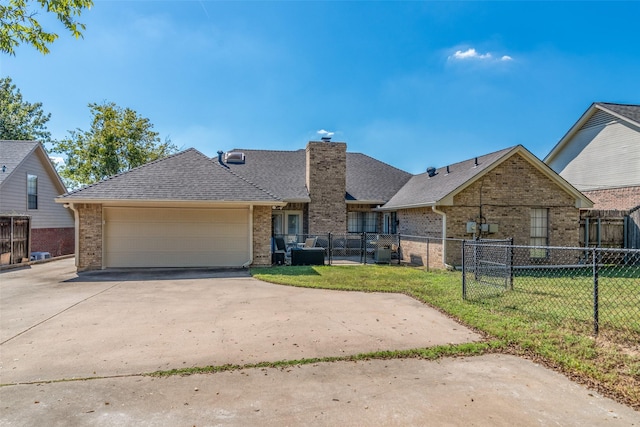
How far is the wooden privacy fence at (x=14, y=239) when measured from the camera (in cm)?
1426

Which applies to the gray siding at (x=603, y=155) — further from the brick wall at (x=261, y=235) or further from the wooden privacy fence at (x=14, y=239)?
the wooden privacy fence at (x=14, y=239)

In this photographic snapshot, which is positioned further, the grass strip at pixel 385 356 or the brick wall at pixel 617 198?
the brick wall at pixel 617 198

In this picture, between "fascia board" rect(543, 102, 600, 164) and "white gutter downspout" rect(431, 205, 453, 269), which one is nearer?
"white gutter downspout" rect(431, 205, 453, 269)

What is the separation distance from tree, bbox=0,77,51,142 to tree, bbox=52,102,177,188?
877cm

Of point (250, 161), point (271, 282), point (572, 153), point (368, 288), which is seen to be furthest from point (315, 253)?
point (572, 153)

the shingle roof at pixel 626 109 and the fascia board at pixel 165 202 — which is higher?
the shingle roof at pixel 626 109

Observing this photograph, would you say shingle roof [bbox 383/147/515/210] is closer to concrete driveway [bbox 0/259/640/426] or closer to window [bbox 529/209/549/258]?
window [bbox 529/209/549/258]

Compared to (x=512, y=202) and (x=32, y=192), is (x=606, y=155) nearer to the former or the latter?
(x=512, y=202)

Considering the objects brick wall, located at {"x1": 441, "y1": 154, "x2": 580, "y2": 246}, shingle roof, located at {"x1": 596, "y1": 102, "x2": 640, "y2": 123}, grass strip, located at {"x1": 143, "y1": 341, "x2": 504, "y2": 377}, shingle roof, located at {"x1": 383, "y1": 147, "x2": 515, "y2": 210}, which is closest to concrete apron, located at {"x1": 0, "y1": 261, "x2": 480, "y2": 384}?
grass strip, located at {"x1": 143, "y1": 341, "x2": 504, "y2": 377}

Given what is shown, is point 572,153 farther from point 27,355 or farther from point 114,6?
point 27,355

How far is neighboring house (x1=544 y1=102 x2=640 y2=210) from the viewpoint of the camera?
17375 millimetres

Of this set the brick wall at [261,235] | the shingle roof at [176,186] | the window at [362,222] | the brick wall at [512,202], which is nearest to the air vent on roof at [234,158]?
the shingle roof at [176,186]

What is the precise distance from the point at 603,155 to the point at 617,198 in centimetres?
287

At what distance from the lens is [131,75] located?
14.4 meters
